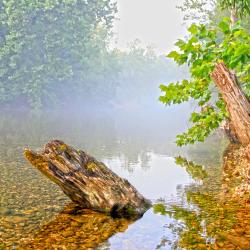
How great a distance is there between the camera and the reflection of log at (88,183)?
9.59m

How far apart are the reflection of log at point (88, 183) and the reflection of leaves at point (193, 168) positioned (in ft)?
15.9

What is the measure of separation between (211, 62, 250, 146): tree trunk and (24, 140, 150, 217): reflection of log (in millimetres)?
3339

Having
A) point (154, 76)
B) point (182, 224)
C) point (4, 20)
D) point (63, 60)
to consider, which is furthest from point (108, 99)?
point (182, 224)

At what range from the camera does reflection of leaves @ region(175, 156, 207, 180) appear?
14745 mm

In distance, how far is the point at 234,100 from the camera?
9.25 m

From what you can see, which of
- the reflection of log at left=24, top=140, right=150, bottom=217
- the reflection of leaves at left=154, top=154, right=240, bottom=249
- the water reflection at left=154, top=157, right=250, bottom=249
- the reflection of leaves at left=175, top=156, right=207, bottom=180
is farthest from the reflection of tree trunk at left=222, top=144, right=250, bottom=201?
the reflection of log at left=24, top=140, right=150, bottom=217

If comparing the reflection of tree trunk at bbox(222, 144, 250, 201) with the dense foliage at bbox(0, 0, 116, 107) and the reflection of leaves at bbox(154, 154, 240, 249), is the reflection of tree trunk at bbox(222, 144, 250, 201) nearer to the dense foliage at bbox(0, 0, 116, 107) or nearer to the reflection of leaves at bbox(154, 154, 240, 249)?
the reflection of leaves at bbox(154, 154, 240, 249)

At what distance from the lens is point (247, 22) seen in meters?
37.8

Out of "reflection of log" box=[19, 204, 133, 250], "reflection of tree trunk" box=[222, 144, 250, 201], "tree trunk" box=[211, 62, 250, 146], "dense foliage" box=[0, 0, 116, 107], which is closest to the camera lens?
"reflection of log" box=[19, 204, 133, 250]

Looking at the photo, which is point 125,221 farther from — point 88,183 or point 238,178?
point 238,178

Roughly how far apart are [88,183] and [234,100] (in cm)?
446

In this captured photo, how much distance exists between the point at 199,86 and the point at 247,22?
30.2m

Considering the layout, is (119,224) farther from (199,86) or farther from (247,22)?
(247,22)

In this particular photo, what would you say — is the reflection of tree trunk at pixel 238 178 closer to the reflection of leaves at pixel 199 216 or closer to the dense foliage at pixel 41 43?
the reflection of leaves at pixel 199 216
